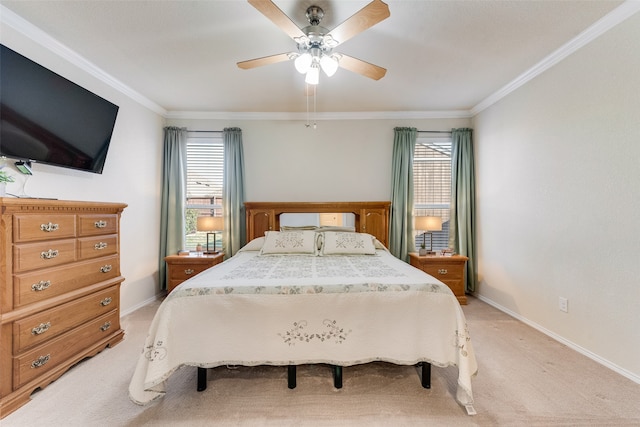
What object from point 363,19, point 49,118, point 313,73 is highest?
point 363,19

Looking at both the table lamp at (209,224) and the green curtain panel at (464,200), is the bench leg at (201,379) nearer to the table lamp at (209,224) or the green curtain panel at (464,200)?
the table lamp at (209,224)

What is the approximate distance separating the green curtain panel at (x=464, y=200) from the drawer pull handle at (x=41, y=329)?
4.50m

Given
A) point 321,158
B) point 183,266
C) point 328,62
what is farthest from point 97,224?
point 321,158

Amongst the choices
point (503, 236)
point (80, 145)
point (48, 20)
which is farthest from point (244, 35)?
point (503, 236)

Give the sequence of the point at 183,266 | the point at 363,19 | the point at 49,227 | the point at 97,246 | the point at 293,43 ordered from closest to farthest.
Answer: the point at 363,19
the point at 49,227
the point at 97,246
the point at 293,43
the point at 183,266

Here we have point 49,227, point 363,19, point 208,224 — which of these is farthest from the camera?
point 208,224

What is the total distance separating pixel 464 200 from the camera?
13.0 feet

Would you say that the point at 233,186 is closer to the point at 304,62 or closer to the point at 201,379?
the point at 304,62

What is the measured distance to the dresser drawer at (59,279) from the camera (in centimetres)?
176

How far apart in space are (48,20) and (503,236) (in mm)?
5014

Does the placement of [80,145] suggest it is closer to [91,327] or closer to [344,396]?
[91,327]

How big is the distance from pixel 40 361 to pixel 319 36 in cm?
300

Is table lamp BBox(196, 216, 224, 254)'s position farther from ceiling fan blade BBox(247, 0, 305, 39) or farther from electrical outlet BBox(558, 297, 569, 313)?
electrical outlet BBox(558, 297, 569, 313)

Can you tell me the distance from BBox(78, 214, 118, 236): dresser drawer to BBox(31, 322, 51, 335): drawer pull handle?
0.68 m
